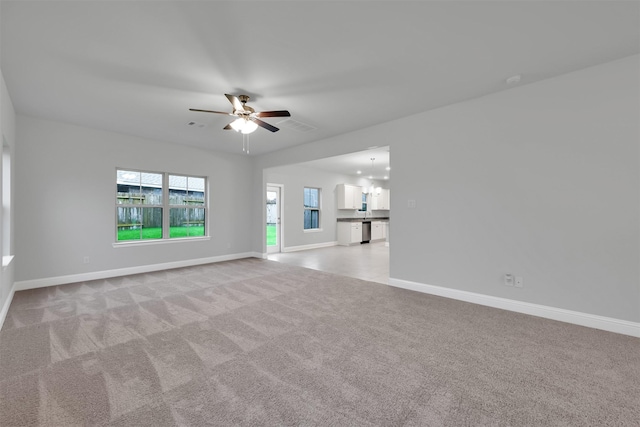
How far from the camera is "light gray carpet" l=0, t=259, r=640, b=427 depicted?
161 centimetres

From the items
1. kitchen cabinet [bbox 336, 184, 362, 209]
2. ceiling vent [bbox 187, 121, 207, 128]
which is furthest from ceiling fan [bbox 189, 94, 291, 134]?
kitchen cabinet [bbox 336, 184, 362, 209]

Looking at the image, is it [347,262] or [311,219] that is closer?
[347,262]

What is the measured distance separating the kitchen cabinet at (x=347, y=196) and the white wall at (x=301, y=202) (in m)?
0.19

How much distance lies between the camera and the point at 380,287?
4.26 meters

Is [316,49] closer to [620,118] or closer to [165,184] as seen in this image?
[620,118]

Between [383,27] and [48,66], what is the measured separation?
327 centimetres

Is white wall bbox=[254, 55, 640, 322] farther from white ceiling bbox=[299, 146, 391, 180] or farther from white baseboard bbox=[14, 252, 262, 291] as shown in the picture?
white baseboard bbox=[14, 252, 262, 291]

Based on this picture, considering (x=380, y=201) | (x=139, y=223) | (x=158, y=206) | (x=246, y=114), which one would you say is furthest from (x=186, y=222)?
(x=380, y=201)

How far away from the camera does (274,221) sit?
8102 millimetres

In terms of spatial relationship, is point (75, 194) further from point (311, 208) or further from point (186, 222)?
point (311, 208)

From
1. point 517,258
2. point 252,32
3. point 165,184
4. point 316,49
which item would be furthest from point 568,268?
point 165,184

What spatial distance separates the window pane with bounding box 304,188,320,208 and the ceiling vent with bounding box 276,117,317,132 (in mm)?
4245

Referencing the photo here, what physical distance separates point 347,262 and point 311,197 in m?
3.33

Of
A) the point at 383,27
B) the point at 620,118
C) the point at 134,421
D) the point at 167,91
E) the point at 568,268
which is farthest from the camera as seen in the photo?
the point at 167,91
